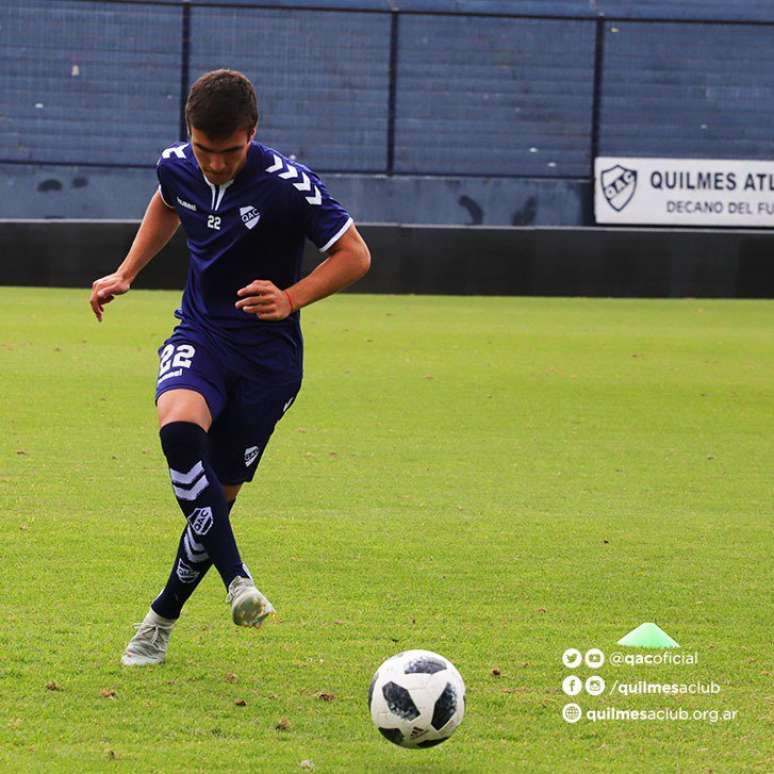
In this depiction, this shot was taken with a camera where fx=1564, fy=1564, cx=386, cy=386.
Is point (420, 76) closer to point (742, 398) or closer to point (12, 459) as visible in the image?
point (742, 398)

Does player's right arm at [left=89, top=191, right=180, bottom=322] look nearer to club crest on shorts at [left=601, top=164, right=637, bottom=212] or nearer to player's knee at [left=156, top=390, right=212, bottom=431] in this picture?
player's knee at [left=156, top=390, right=212, bottom=431]

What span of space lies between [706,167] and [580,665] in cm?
2298

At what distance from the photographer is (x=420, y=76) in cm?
2991

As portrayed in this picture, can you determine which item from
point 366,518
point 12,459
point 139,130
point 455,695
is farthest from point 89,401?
point 139,130

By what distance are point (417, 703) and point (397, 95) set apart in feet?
85.8

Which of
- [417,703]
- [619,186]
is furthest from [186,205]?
[619,186]

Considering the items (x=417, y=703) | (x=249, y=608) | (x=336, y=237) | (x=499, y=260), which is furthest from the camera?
(x=499, y=260)

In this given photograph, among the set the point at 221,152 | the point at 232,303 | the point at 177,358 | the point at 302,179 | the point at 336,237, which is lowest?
the point at 177,358

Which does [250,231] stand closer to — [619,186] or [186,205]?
[186,205]

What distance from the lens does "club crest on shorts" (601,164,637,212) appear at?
89.7ft

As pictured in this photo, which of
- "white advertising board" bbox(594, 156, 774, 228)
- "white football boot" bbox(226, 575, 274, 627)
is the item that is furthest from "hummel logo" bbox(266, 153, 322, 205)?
"white advertising board" bbox(594, 156, 774, 228)

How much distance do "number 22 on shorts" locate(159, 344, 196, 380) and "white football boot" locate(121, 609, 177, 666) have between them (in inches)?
33.5

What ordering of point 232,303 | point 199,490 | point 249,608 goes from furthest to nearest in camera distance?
point 232,303 → point 199,490 → point 249,608

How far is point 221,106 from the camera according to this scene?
16.4 ft
